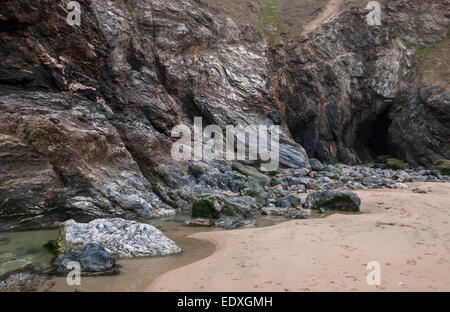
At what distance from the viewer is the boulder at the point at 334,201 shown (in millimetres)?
10047

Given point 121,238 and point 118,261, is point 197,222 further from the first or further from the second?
point 118,261

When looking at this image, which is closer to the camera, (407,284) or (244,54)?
(407,284)

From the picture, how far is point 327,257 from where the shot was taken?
5.15 metres

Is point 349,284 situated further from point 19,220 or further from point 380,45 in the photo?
point 380,45

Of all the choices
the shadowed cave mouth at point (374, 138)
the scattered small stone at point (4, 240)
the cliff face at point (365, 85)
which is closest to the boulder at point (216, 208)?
the scattered small stone at point (4, 240)

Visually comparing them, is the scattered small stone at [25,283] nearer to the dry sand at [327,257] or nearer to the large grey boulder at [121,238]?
the large grey boulder at [121,238]

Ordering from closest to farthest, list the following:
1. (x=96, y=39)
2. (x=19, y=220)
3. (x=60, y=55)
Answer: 1. (x=19, y=220)
2. (x=60, y=55)
3. (x=96, y=39)

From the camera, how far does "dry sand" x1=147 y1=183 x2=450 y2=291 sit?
4.07 metres

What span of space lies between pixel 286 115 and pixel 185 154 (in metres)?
17.6

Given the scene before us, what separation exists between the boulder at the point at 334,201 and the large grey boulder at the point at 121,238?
614cm

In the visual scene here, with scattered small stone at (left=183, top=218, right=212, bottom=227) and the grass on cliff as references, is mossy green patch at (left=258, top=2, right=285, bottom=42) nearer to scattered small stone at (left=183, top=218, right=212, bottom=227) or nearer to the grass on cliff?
the grass on cliff

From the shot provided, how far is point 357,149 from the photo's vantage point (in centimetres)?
3622
